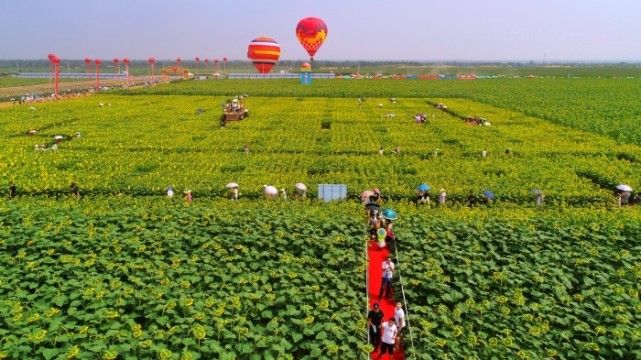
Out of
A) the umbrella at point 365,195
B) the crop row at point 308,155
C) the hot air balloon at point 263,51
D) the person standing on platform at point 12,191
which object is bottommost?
the person standing on platform at point 12,191

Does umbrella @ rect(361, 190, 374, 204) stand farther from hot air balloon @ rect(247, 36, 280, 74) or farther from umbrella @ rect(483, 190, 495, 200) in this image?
hot air balloon @ rect(247, 36, 280, 74)

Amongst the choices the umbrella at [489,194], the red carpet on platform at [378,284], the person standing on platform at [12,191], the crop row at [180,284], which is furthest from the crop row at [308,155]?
the crop row at [180,284]

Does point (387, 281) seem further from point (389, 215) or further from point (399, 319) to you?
point (389, 215)

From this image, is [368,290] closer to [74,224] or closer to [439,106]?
[74,224]

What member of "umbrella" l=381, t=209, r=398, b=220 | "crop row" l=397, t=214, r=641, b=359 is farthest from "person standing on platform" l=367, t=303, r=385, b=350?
"umbrella" l=381, t=209, r=398, b=220

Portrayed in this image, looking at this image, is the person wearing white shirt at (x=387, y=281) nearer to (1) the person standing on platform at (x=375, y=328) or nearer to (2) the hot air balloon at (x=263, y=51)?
(1) the person standing on platform at (x=375, y=328)

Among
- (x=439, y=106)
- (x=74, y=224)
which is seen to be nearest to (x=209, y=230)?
(x=74, y=224)
